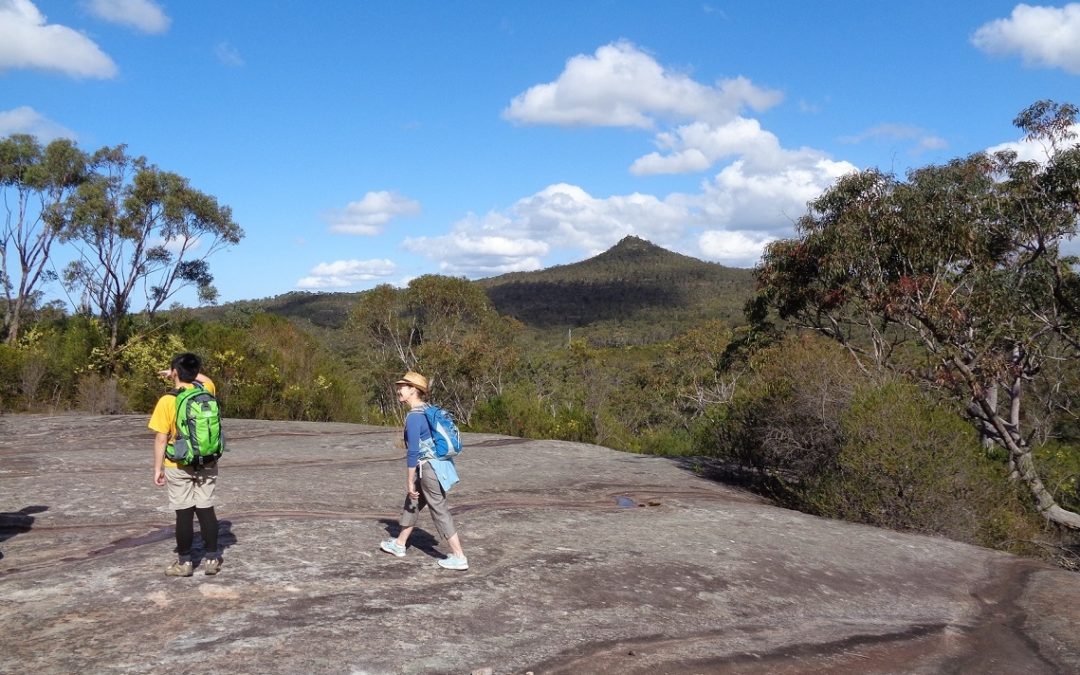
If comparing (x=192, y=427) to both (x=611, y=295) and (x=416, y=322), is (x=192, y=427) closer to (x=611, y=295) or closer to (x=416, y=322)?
(x=416, y=322)

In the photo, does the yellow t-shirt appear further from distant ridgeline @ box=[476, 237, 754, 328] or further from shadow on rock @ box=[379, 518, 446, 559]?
distant ridgeline @ box=[476, 237, 754, 328]

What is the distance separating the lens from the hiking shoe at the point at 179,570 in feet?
19.0

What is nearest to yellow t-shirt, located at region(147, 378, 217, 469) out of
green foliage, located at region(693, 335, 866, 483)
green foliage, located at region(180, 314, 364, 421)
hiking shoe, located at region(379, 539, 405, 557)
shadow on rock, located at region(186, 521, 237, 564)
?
shadow on rock, located at region(186, 521, 237, 564)

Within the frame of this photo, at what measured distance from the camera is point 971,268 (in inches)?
620

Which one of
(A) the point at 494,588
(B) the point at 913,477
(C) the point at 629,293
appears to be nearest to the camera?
(A) the point at 494,588

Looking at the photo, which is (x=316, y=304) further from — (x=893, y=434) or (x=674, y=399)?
(x=893, y=434)

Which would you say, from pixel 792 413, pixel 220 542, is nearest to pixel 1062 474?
pixel 792 413

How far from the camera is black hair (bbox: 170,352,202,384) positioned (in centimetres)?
580

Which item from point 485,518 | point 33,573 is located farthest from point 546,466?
point 33,573

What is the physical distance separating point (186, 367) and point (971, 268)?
14.6 metres

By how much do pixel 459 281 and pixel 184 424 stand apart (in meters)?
26.6

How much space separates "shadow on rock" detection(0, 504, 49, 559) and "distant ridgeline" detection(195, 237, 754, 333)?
69441mm

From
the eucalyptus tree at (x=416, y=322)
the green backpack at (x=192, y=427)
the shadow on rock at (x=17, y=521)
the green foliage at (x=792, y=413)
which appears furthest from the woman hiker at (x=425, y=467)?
the eucalyptus tree at (x=416, y=322)

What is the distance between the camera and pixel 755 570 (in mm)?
7355
